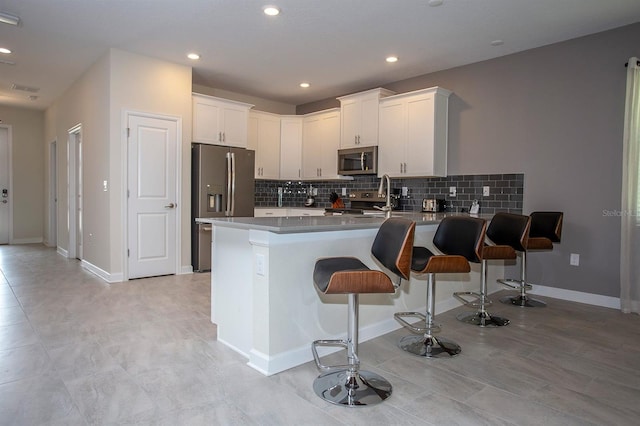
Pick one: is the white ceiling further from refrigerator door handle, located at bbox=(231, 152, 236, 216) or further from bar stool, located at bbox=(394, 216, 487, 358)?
bar stool, located at bbox=(394, 216, 487, 358)

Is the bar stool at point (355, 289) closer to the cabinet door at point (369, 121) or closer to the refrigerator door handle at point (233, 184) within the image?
the refrigerator door handle at point (233, 184)

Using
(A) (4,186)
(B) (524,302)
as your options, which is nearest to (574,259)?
(B) (524,302)

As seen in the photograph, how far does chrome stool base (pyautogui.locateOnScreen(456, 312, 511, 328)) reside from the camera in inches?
131

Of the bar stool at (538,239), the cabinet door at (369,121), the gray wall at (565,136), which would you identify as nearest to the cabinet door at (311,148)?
the cabinet door at (369,121)

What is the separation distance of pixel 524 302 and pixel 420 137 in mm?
2336

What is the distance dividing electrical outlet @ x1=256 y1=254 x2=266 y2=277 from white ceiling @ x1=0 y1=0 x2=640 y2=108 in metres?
2.34

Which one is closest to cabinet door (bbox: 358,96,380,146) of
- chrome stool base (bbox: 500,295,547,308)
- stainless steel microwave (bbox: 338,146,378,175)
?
stainless steel microwave (bbox: 338,146,378,175)

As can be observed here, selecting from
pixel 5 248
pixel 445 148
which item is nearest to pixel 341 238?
pixel 445 148

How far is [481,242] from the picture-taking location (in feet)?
9.09

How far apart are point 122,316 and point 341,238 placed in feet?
6.91

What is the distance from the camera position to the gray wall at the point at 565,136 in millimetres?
3938

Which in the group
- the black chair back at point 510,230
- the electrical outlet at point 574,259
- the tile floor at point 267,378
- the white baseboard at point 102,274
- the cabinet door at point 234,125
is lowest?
the tile floor at point 267,378

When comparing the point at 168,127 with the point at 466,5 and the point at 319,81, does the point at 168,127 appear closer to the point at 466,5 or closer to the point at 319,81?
the point at 319,81

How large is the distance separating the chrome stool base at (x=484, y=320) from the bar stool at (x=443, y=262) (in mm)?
579
